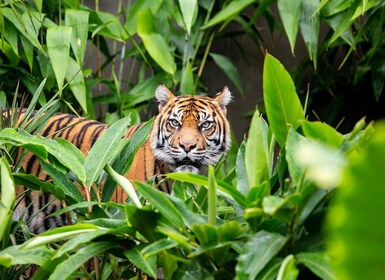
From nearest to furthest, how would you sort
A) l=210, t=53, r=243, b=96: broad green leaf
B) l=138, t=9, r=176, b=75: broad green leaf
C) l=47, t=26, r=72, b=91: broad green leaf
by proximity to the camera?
l=47, t=26, r=72, b=91: broad green leaf
l=138, t=9, r=176, b=75: broad green leaf
l=210, t=53, r=243, b=96: broad green leaf

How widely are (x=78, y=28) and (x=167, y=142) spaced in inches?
37.5

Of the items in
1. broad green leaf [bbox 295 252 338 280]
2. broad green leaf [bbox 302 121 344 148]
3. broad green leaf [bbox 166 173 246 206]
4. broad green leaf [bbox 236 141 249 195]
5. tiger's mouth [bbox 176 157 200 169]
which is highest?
broad green leaf [bbox 302 121 344 148]

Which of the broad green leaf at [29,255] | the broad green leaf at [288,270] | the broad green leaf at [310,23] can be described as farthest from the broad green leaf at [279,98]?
the broad green leaf at [310,23]

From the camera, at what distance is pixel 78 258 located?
154 centimetres

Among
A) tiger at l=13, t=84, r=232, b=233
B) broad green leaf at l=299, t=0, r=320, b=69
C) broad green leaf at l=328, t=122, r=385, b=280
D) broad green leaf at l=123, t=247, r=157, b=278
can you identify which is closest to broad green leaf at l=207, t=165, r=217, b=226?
broad green leaf at l=123, t=247, r=157, b=278

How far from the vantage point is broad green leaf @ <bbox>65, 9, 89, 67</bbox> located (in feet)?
12.6

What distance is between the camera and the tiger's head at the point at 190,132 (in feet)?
10.7

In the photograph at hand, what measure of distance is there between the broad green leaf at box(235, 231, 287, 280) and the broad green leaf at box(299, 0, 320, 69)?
267 centimetres

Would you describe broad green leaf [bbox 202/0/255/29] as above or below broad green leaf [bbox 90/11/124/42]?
above

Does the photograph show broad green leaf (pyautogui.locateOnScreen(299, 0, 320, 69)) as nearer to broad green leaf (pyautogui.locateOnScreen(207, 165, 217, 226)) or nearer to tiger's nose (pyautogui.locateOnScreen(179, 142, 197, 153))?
tiger's nose (pyautogui.locateOnScreen(179, 142, 197, 153))

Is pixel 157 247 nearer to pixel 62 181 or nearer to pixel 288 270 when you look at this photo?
pixel 288 270

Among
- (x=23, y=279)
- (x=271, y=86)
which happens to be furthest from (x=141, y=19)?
(x=271, y=86)

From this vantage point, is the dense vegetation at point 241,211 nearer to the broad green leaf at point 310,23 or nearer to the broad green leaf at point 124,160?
the broad green leaf at point 124,160

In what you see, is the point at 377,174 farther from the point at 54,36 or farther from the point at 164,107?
the point at 54,36
